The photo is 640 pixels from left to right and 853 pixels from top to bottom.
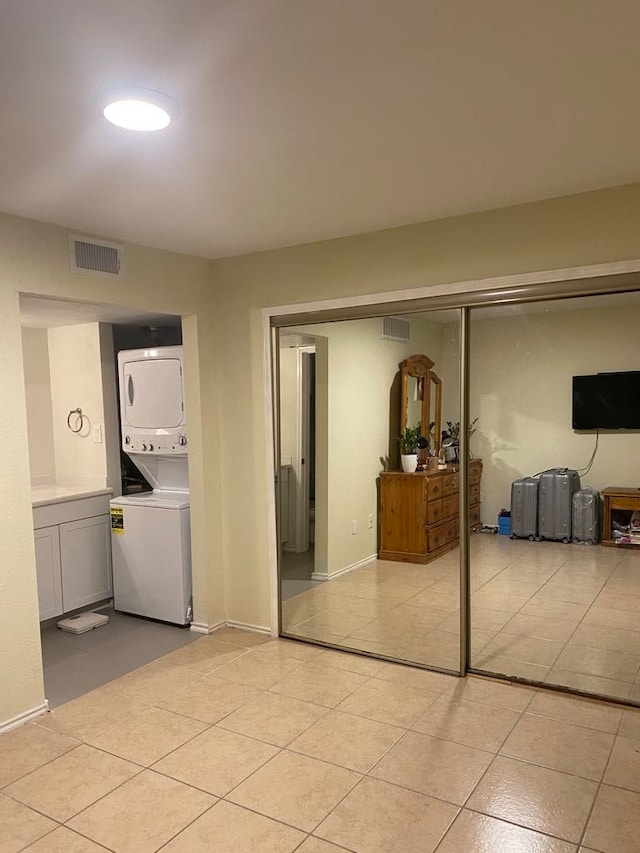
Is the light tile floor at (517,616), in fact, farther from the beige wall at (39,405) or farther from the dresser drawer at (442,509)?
the beige wall at (39,405)

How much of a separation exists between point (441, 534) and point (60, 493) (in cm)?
267

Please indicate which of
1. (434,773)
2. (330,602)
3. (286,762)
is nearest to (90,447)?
(330,602)

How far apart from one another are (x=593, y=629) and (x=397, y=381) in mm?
1850

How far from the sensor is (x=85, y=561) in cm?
448

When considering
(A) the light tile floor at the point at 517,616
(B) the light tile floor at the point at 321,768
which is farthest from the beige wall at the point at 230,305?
(A) the light tile floor at the point at 517,616

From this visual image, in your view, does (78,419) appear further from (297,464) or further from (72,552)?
(297,464)

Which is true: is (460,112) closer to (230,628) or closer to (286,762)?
(286,762)

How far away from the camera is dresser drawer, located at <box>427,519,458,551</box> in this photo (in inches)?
143

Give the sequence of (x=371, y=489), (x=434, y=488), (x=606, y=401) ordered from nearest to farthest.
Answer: (x=606, y=401) → (x=434, y=488) → (x=371, y=489)

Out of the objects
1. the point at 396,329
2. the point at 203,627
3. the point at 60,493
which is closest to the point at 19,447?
the point at 60,493

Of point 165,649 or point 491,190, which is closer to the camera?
point 491,190

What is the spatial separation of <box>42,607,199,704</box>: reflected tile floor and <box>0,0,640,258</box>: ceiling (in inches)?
94.1

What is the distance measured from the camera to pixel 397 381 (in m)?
4.08

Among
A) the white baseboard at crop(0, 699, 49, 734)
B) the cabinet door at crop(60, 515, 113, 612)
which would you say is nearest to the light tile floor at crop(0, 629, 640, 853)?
the white baseboard at crop(0, 699, 49, 734)
